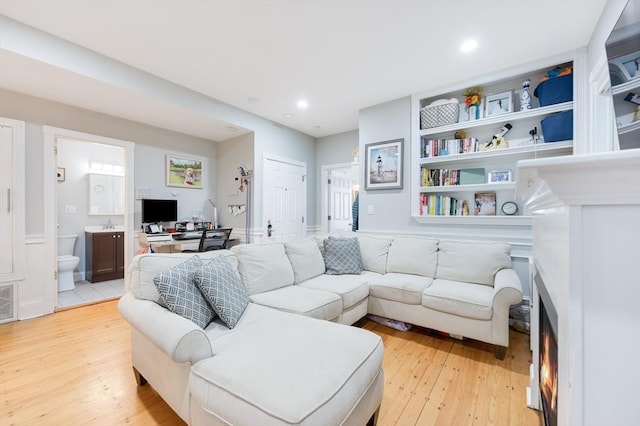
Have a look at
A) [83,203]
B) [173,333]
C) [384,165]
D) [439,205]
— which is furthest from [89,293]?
[439,205]

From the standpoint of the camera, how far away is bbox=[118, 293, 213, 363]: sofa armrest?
1.17 meters

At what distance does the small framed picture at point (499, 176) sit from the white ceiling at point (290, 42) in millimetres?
1067

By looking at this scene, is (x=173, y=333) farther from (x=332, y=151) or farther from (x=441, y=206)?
(x=332, y=151)

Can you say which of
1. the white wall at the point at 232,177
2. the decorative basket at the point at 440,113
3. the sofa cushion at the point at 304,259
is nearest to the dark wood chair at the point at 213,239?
the white wall at the point at 232,177

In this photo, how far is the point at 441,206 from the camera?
3326 millimetres

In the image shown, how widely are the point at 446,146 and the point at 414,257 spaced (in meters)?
1.43

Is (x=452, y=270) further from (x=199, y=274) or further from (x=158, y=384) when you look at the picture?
(x=158, y=384)

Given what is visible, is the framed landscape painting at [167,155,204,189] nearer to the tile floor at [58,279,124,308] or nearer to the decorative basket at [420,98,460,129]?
the tile floor at [58,279,124,308]

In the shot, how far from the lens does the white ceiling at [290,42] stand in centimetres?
200

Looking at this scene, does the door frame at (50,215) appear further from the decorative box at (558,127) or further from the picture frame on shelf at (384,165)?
the decorative box at (558,127)

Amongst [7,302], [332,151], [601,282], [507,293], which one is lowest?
[7,302]

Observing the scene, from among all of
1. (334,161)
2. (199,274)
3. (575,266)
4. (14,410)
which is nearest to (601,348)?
(575,266)

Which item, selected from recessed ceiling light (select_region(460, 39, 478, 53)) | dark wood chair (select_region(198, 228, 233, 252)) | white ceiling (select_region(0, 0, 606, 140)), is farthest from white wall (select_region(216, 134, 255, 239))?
recessed ceiling light (select_region(460, 39, 478, 53))

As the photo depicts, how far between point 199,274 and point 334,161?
3.86 metres
